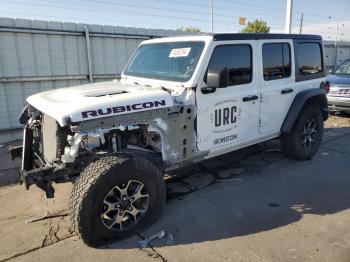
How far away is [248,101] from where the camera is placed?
4453 mm

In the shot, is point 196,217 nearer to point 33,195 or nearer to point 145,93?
point 145,93

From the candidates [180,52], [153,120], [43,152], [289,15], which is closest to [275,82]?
[180,52]

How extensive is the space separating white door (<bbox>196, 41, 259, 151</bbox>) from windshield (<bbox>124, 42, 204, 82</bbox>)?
0.23 meters

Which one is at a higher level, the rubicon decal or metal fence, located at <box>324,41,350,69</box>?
metal fence, located at <box>324,41,350,69</box>

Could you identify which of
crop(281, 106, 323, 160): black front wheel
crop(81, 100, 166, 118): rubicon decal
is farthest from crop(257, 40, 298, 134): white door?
crop(81, 100, 166, 118): rubicon decal

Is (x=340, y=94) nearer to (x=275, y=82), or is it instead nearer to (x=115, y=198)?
(x=275, y=82)

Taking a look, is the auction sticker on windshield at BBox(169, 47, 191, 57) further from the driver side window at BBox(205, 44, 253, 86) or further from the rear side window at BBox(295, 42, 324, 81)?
the rear side window at BBox(295, 42, 324, 81)

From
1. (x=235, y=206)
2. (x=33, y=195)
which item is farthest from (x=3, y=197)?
(x=235, y=206)

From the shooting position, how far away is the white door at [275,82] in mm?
4680

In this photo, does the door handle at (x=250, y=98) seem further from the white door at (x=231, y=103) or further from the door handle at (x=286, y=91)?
the door handle at (x=286, y=91)

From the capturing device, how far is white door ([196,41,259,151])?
3992mm

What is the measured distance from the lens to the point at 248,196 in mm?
4348

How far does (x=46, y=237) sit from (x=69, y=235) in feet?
0.79

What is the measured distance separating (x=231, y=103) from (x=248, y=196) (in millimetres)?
1275
